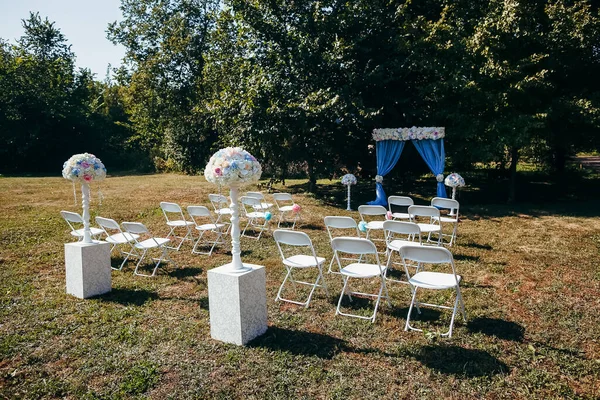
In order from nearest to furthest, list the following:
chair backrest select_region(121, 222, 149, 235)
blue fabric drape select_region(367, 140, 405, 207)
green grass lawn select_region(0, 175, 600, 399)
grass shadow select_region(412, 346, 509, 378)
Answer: green grass lawn select_region(0, 175, 600, 399)
grass shadow select_region(412, 346, 509, 378)
chair backrest select_region(121, 222, 149, 235)
blue fabric drape select_region(367, 140, 405, 207)

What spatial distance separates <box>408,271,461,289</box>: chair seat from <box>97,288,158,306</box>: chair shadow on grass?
3.12m

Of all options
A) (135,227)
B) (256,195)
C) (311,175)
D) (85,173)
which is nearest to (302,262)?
(135,227)

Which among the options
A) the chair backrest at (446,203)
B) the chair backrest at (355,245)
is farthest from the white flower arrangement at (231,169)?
the chair backrest at (446,203)

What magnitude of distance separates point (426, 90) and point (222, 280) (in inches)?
428

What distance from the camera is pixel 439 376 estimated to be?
10.7ft

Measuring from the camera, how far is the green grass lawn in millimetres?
3174

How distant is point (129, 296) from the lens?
5.16 meters

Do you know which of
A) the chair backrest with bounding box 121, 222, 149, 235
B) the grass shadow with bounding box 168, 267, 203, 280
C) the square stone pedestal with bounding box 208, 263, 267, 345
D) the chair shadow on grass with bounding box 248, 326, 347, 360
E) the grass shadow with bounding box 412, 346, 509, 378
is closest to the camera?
the grass shadow with bounding box 412, 346, 509, 378

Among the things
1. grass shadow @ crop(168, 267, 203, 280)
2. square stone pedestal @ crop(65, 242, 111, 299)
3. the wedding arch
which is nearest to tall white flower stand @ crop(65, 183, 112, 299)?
square stone pedestal @ crop(65, 242, 111, 299)

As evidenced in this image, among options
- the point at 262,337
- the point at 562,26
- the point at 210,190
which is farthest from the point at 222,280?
the point at 210,190

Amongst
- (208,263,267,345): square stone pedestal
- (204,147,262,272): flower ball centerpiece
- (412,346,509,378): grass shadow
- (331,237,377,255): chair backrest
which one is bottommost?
(412,346,509,378): grass shadow

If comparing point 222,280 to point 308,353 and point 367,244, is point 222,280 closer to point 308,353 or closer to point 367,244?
point 308,353

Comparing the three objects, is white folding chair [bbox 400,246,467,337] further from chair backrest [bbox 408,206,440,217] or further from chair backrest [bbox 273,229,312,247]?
chair backrest [bbox 408,206,440,217]

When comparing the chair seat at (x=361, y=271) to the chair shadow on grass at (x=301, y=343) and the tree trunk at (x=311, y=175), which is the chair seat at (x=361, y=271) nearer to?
the chair shadow on grass at (x=301, y=343)
